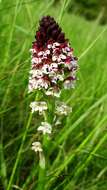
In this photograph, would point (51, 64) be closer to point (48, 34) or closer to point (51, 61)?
point (51, 61)

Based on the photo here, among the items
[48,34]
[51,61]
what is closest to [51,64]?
[51,61]

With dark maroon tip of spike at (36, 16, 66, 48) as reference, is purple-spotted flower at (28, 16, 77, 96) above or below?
below

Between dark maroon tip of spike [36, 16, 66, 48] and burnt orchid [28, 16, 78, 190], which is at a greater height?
dark maroon tip of spike [36, 16, 66, 48]

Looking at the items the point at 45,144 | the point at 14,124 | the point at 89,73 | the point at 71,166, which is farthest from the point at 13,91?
the point at 89,73

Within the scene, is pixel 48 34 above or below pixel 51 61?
above

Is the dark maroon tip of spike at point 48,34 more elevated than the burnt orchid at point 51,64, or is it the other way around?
the dark maroon tip of spike at point 48,34
